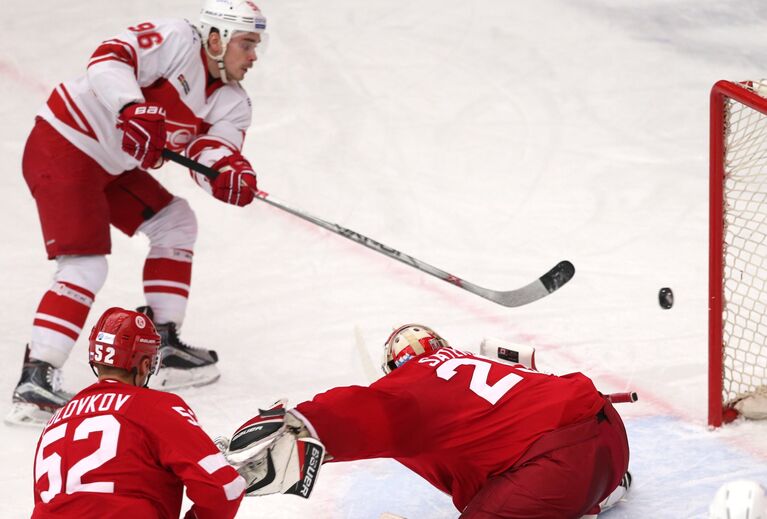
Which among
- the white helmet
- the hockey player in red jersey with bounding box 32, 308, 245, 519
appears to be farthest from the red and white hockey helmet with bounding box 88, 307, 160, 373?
the white helmet

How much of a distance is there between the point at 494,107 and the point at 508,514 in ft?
11.8

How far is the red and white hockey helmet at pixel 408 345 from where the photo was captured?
233cm

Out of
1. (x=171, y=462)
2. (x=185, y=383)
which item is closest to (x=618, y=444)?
(x=171, y=462)

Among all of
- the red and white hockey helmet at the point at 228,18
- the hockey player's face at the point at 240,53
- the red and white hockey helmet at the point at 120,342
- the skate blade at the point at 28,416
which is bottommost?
the skate blade at the point at 28,416

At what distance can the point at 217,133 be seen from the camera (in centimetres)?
356

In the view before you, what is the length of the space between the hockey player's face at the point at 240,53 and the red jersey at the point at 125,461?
5.47 feet

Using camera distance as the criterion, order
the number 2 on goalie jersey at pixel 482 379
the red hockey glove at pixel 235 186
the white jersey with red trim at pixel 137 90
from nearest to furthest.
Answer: the number 2 on goalie jersey at pixel 482 379, the white jersey with red trim at pixel 137 90, the red hockey glove at pixel 235 186

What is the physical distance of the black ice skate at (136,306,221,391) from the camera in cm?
348

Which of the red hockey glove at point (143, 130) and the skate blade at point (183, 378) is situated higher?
the red hockey glove at point (143, 130)

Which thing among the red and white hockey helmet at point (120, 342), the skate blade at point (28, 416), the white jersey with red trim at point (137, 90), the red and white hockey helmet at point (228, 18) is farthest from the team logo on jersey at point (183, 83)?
the red and white hockey helmet at point (120, 342)

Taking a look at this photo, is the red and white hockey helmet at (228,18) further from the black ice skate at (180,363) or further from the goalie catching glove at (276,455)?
the goalie catching glove at (276,455)

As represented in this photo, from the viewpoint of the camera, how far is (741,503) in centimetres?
157

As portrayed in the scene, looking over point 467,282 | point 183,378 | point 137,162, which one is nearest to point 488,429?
point 467,282

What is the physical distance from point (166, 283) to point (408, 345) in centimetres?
141
